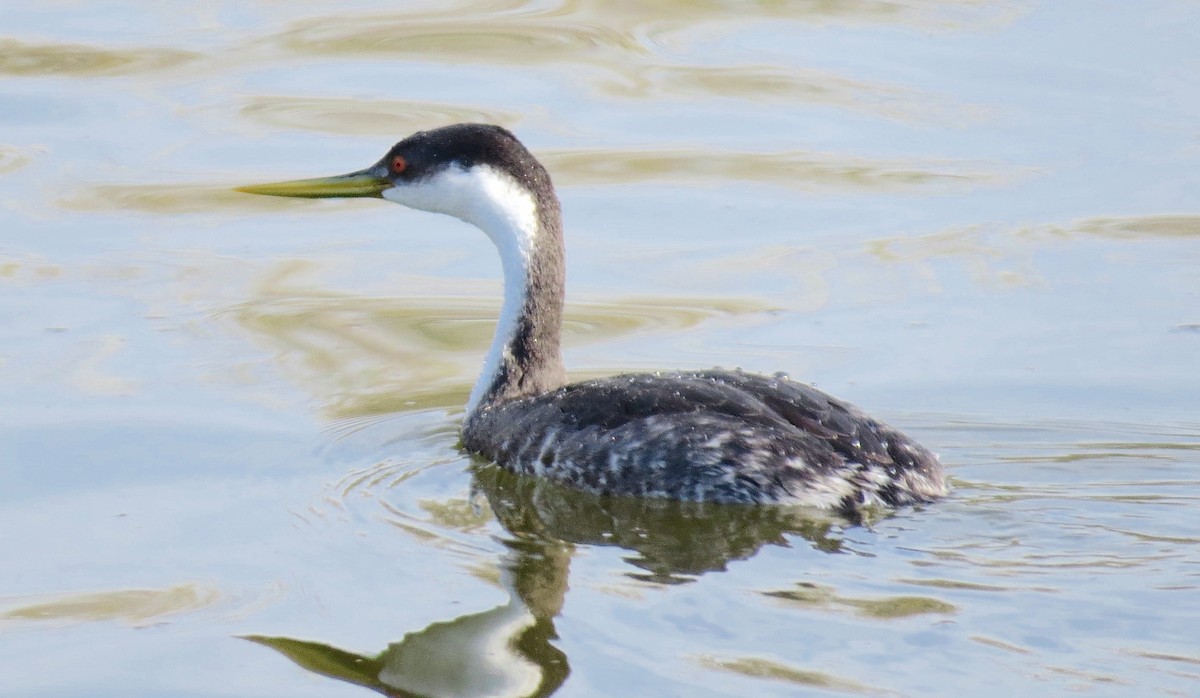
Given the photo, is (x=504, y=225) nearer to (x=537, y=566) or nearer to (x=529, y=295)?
(x=529, y=295)

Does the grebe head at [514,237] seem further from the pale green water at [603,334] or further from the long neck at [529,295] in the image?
the pale green water at [603,334]

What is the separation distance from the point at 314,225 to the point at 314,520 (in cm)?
414

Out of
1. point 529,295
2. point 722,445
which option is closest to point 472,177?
point 529,295

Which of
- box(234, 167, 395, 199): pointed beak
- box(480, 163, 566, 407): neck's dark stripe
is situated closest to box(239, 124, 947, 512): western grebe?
box(480, 163, 566, 407): neck's dark stripe

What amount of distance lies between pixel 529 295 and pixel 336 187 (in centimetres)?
Result: 105

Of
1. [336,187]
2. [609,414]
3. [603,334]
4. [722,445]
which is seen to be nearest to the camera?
[722,445]

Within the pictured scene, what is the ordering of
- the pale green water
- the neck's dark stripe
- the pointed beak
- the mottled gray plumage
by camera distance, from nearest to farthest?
the pale green water < the mottled gray plumage < the neck's dark stripe < the pointed beak

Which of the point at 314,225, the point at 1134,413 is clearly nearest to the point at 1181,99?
the point at 1134,413

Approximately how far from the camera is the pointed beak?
803cm

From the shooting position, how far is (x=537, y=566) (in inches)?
244

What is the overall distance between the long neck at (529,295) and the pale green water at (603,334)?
43 centimetres

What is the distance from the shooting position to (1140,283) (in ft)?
30.6

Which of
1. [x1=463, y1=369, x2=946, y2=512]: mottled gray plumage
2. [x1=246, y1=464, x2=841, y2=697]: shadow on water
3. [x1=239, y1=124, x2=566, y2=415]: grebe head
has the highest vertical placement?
[x1=239, y1=124, x2=566, y2=415]: grebe head

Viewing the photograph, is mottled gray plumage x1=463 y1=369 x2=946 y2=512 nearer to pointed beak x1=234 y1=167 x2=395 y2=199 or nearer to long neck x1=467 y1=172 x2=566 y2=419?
long neck x1=467 y1=172 x2=566 y2=419
